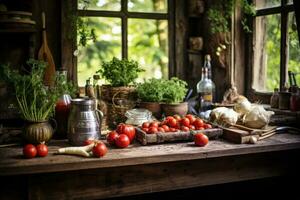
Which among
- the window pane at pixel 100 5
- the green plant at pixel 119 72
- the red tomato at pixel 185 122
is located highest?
the window pane at pixel 100 5

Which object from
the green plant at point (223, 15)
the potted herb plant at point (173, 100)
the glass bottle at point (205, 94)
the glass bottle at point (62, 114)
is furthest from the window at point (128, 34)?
the glass bottle at point (62, 114)

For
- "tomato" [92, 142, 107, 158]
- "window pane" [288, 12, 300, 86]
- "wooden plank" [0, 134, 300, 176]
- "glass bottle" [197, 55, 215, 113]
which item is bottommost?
"wooden plank" [0, 134, 300, 176]

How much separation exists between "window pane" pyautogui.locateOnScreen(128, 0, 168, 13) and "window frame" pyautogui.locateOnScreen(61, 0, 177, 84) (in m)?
0.04

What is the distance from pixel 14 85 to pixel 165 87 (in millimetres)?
1011

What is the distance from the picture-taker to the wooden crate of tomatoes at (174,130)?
1.92 meters

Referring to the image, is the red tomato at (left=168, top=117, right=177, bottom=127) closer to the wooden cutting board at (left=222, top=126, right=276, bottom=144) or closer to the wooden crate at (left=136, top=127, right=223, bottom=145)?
the wooden crate at (left=136, top=127, right=223, bottom=145)

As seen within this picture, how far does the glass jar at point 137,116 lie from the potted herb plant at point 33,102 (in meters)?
0.52

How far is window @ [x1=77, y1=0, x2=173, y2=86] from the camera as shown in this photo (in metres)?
3.31

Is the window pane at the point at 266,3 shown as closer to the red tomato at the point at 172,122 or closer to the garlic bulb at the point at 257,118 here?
the garlic bulb at the point at 257,118

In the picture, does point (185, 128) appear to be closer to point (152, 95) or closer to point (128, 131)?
point (128, 131)

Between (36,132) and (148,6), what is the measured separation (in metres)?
2.06

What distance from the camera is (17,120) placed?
9.78 feet

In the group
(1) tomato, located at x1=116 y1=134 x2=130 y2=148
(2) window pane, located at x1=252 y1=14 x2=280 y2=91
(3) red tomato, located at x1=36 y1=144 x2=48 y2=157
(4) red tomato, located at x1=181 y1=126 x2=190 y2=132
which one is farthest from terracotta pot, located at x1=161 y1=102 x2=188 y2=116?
(2) window pane, located at x1=252 y1=14 x2=280 y2=91

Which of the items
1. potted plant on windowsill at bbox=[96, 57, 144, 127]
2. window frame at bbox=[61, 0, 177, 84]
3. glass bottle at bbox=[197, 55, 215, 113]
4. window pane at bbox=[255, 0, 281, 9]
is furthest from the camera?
window frame at bbox=[61, 0, 177, 84]
